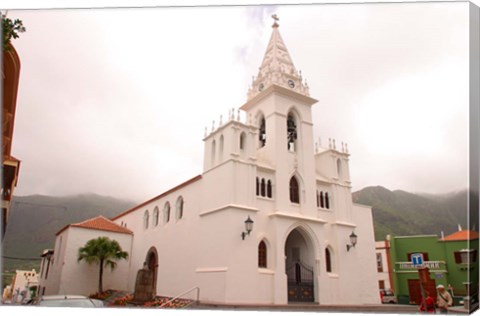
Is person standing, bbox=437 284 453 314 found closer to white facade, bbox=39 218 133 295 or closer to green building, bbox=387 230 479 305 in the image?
green building, bbox=387 230 479 305

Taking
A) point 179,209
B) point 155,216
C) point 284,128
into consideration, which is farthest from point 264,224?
point 155,216

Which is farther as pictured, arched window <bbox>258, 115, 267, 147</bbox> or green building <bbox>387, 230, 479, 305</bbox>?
green building <bbox>387, 230, 479, 305</bbox>

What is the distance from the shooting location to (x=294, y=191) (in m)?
15.1

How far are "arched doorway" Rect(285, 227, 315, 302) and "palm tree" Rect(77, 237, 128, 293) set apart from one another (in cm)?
879

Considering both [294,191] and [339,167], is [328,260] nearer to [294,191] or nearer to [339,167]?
[294,191]

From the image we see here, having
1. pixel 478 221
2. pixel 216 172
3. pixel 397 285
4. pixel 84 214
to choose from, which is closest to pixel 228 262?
pixel 216 172

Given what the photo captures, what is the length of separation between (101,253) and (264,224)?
906cm

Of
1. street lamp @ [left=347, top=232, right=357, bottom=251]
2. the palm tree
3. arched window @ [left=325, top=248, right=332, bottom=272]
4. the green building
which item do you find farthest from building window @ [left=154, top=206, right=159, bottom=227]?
A: the green building

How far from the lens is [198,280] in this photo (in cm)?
1334

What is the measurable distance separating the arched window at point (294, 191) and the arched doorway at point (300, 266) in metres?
1.18

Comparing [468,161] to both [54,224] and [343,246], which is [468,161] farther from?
[54,224]

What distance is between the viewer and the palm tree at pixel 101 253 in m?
17.8

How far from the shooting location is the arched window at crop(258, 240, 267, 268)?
1320 cm

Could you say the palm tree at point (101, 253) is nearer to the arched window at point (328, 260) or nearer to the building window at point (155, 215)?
the building window at point (155, 215)
